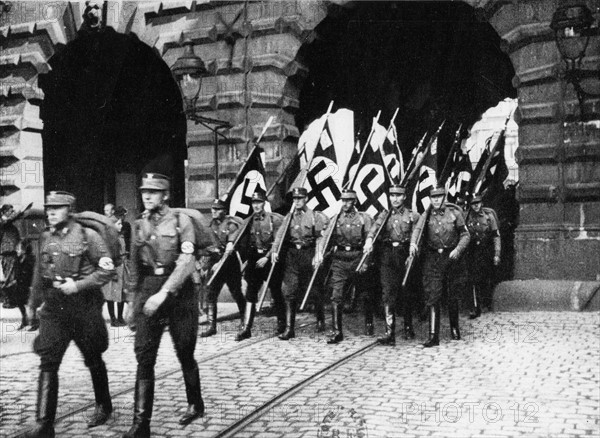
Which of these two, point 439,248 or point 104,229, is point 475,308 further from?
point 104,229

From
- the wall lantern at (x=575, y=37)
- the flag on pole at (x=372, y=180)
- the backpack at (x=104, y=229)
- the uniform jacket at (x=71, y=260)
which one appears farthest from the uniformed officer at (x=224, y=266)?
the wall lantern at (x=575, y=37)

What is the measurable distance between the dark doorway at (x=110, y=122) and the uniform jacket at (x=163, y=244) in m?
11.7

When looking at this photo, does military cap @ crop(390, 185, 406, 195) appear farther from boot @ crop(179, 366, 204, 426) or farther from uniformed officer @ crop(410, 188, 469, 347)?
boot @ crop(179, 366, 204, 426)

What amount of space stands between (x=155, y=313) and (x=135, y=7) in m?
10.9

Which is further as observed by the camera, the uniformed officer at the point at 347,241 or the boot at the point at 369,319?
the boot at the point at 369,319

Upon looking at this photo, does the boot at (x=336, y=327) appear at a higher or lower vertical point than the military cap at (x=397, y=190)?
lower

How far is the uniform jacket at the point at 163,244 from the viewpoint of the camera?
566 centimetres

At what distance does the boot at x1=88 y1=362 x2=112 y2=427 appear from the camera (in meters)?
5.90

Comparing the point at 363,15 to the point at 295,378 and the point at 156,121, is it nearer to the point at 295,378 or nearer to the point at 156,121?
the point at 156,121

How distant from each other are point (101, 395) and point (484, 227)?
7.51 metres

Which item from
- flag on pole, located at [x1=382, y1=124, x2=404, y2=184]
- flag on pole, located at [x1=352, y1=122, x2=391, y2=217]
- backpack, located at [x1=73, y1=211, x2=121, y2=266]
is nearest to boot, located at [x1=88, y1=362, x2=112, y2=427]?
backpack, located at [x1=73, y1=211, x2=121, y2=266]

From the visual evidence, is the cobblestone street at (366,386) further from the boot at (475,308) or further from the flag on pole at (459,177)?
the flag on pole at (459,177)

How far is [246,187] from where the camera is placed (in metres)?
11.7

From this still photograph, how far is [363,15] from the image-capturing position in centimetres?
1508
